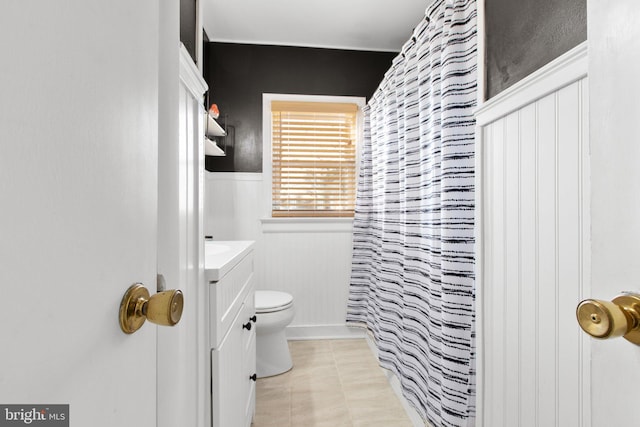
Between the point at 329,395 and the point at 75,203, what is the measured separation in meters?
2.02

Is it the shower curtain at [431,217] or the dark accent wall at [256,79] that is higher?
the dark accent wall at [256,79]

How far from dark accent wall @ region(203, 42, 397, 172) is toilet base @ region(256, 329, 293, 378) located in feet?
4.56

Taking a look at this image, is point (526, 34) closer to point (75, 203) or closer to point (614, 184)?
point (614, 184)

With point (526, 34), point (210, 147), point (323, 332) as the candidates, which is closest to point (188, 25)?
point (526, 34)

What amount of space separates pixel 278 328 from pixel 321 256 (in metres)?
0.87

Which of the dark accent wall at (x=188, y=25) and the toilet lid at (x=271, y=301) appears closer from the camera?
the dark accent wall at (x=188, y=25)

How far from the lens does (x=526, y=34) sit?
1.00 meters

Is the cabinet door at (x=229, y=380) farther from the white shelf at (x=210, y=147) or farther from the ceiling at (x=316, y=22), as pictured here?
the ceiling at (x=316, y=22)

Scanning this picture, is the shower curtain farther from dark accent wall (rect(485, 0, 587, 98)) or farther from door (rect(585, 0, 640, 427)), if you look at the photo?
door (rect(585, 0, 640, 427))

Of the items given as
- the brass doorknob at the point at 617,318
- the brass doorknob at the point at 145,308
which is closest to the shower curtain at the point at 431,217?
the brass doorknob at the point at 617,318

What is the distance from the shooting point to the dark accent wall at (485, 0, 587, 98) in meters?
0.83

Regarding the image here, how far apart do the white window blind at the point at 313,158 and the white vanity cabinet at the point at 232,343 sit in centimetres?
132

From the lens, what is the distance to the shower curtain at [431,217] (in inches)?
50.8

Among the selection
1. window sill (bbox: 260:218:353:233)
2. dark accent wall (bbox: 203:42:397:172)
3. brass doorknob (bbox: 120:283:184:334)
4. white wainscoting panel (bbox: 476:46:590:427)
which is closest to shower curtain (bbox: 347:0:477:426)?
white wainscoting panel (bbox: 476:46:590:427)
